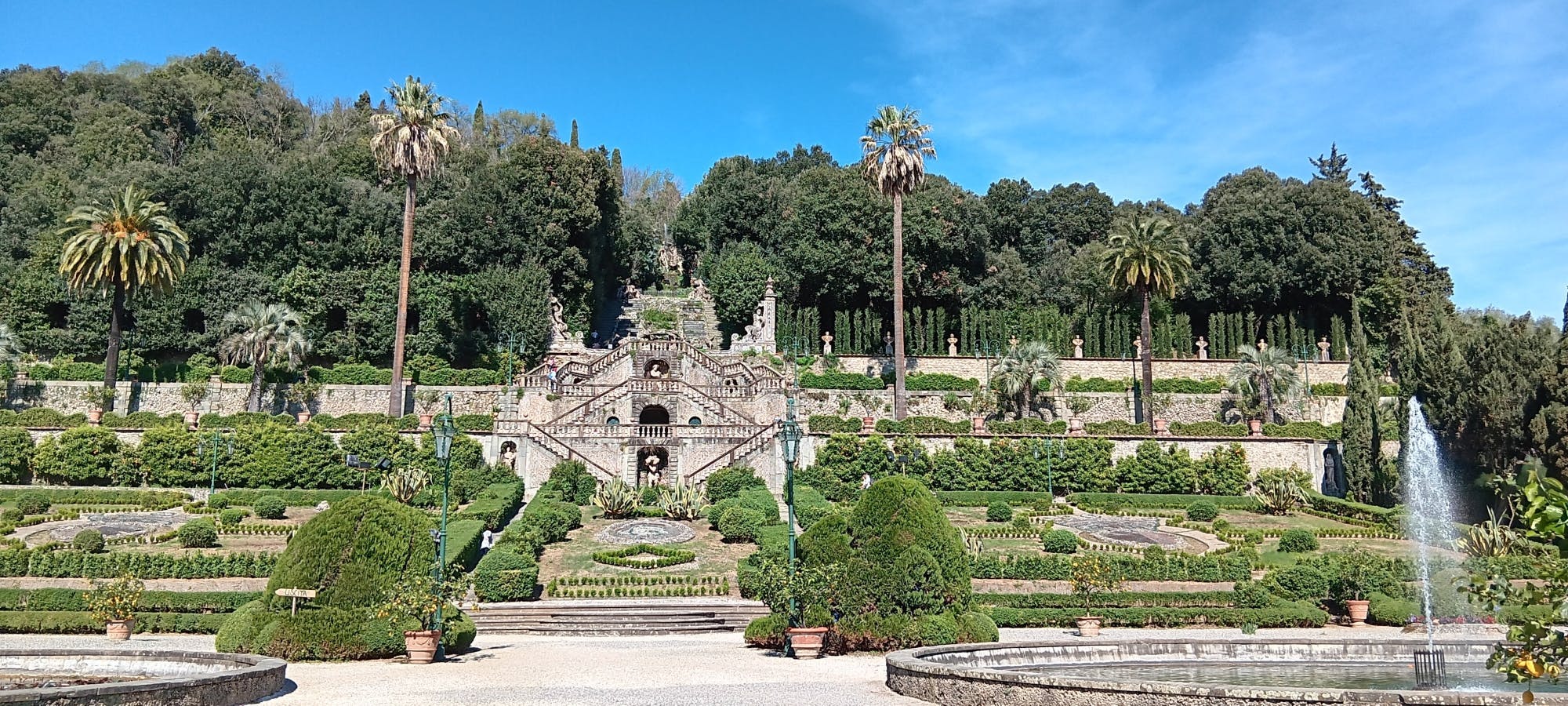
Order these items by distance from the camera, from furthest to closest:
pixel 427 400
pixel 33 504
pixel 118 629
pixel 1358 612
A: pixel 427 400, pixel 33 504, pixel 1358 612, pixel 118 629

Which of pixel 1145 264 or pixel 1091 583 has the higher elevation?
pixel 1145 264

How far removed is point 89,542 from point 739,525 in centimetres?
1762

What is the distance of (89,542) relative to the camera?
27391 mm

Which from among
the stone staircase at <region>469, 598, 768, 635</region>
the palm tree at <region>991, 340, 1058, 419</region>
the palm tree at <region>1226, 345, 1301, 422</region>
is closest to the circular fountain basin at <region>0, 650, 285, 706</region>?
the stone staircase at <region>469, 598, 768, 635</region>

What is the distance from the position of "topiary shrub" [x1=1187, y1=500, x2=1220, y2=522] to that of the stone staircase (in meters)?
19.5

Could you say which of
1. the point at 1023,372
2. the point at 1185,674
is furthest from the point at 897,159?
the point at 1185,674

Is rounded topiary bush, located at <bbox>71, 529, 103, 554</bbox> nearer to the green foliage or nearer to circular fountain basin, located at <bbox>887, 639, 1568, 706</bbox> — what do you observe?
the green foliage

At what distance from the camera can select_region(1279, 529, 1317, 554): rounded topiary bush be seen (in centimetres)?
3108

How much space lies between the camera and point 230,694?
40.5 feet

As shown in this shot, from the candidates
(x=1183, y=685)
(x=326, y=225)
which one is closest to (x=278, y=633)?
(x=1183, y=685)

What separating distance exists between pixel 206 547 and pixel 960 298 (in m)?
42.8

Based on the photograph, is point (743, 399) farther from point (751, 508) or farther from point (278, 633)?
point (278, 633)

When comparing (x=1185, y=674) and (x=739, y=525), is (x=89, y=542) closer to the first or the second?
(x=739, y=525)

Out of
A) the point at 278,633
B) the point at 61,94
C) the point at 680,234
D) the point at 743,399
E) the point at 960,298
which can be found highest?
the point at 61,94
